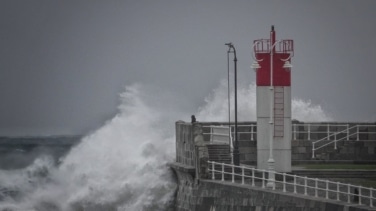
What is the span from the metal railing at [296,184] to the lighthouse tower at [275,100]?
78 centimetres

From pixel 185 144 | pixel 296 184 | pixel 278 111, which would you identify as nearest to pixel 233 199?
pixel 296 184

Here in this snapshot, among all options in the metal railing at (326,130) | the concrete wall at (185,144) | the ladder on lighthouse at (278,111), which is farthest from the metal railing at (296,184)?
the metal railing at (326,130)

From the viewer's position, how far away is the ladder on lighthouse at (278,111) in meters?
44.1

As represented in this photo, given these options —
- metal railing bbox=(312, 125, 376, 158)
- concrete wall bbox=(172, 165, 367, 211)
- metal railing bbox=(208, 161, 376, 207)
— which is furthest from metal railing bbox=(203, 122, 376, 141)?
metal railing bbox=(208, 161, 376, 207)

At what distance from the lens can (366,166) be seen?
48750mm

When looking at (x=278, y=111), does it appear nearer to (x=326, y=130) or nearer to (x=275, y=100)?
(x=275, y=100)

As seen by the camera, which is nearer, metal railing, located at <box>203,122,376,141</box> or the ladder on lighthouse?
the ladder on lighthouse

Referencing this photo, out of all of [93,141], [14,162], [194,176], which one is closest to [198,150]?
[194,176]

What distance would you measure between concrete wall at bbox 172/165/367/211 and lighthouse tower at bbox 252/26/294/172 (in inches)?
86.4

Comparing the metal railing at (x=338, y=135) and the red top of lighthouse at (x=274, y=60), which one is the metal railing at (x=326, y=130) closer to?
the metal railing at (x=338, y=135)

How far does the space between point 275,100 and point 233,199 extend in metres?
3.94

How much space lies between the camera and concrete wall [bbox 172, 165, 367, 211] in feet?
125

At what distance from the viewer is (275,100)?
44.1 meters

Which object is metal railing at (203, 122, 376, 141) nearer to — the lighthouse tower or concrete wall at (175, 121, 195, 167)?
concrete wall at (175, 121, 195, 167)
